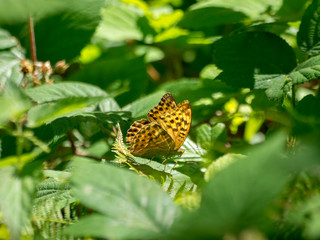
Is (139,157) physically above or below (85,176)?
below

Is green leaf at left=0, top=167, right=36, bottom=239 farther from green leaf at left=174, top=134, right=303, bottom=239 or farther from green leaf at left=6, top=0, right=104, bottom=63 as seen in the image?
green leaf at left=6, top=0, right=104, bottom=63

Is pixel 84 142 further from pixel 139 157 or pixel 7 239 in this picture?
pixel 7 239

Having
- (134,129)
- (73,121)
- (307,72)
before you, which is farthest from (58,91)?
(307,72)

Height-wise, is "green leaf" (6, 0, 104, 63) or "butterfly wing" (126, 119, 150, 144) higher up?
"green leaf" (6, 0, 104, 63)

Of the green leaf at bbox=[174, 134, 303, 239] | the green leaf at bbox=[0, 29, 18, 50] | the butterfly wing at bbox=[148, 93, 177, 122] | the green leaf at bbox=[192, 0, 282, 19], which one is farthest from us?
the green leaf at bbox=[0, 29, 18, 50]

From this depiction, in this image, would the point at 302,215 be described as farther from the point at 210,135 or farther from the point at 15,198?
the point at 210,135

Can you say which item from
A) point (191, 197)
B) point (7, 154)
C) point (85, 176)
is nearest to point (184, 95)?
point (7, 154)

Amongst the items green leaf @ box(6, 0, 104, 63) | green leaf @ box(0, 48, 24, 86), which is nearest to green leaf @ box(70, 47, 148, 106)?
green leaf @ box(6, 0, 104, 63)

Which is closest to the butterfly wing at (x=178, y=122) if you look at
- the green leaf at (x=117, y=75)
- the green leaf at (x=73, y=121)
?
the green leaf at (x=73, y=121)
